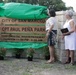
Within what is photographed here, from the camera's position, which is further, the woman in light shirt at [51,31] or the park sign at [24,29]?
the park sign at [24,29]

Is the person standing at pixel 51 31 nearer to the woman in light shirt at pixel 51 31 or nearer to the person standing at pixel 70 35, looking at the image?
the woman in light shirt at pixel 51 31

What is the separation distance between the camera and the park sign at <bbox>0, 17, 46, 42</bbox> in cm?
1273

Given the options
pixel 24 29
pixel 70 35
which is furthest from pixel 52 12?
pixel 24 29

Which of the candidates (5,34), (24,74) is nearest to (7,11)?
(5,34)

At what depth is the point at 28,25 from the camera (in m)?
12.7

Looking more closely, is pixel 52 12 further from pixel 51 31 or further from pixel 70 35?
pixel 70 35

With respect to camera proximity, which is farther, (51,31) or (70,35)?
(51,31)

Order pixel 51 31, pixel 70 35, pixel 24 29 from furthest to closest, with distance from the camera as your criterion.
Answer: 1. pixel 24 29
2. pixel 51 31
3. pixel 70 35

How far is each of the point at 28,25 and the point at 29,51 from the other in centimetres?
117

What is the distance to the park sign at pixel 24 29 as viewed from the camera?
12727 mm

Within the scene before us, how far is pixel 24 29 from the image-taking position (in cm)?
1274

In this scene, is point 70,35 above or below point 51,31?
below

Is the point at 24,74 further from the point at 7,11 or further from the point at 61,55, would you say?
the point at 7,11

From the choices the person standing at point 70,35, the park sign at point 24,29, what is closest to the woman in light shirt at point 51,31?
the person standing at point 70,35
